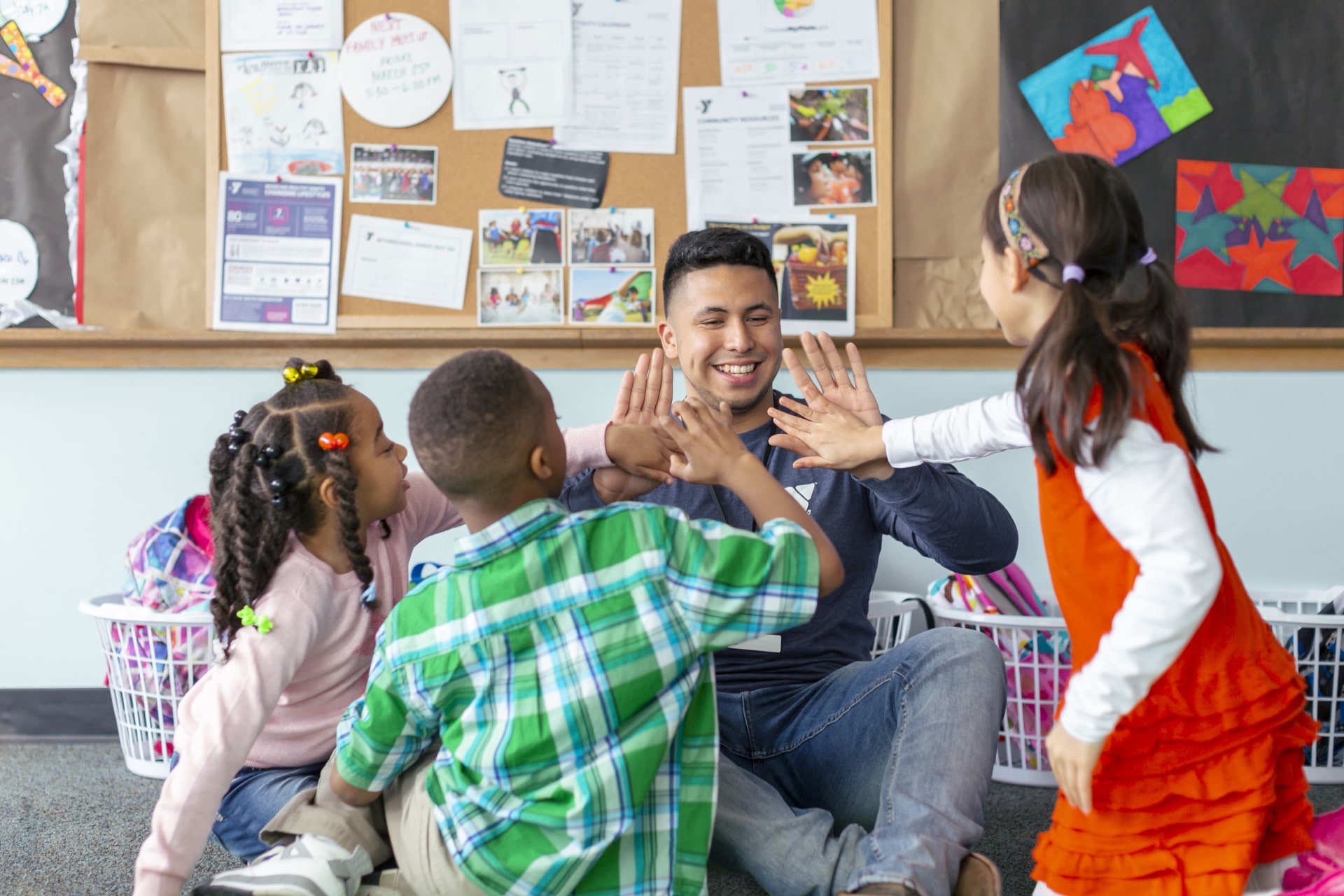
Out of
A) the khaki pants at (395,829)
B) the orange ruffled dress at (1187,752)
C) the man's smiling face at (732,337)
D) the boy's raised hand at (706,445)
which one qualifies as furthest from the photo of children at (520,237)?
the orange ruffled dress at (1187,752)

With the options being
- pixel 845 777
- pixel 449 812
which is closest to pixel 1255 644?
pixel 845 777

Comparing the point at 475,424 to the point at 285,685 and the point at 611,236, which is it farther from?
the point at 611,236

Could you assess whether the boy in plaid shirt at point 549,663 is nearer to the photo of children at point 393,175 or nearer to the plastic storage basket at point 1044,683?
the plastic storage basket at point 1044,683

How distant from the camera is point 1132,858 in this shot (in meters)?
0.92

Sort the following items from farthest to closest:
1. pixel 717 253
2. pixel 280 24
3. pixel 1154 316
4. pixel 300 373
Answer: pixel 280 24 → pixel 717 253 → pixel 300 373 → pixel 1154 316

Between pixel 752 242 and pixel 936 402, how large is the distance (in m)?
0.64

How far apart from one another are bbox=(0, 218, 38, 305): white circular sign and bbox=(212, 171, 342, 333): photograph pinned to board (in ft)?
1.19

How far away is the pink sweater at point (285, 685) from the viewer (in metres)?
1.00

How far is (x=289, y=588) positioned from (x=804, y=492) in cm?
67

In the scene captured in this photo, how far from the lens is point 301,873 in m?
0.97

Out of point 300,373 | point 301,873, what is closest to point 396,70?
point 300,373

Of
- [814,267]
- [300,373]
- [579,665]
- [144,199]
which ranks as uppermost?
[144,199]

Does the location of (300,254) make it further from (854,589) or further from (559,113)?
(854,589)

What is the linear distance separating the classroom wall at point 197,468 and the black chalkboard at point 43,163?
181 mm
